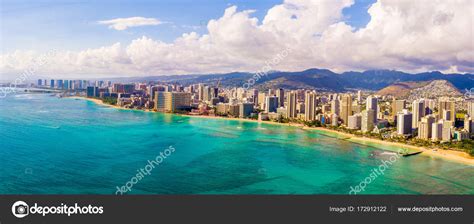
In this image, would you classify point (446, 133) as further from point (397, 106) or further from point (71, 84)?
point (71, 84)

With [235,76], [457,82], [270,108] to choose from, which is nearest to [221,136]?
[270,108]

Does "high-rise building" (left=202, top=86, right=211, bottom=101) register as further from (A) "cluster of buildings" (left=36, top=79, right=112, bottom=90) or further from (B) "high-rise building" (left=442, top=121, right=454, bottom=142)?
(B) "high-rise building" (left=442, top=121, right=454, bottom=142)

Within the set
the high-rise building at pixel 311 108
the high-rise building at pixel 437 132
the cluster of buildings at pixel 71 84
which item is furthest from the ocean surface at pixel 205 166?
the cluster of buildings at pixel 71 84

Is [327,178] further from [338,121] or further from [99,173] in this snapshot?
[338,121]

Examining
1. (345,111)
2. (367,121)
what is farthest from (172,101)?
(367,121)
